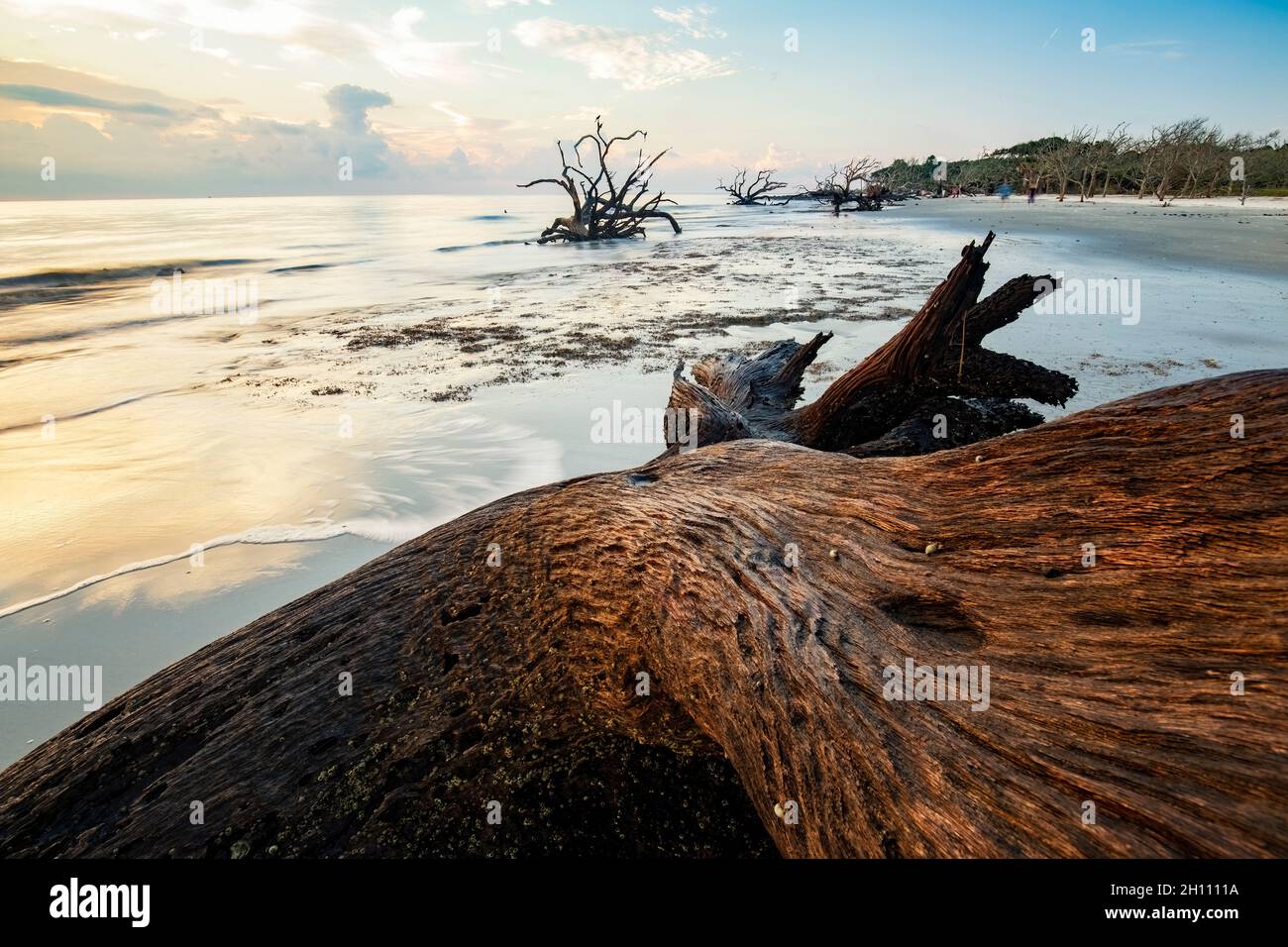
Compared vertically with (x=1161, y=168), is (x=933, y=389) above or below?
below

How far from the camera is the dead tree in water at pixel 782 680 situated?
4.45ft

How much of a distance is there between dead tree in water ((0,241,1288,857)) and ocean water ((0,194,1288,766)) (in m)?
2.31

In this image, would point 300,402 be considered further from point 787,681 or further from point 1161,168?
point 1161,168

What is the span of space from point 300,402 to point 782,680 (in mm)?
9183

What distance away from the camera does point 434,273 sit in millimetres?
25078

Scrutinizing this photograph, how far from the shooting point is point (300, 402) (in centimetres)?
910

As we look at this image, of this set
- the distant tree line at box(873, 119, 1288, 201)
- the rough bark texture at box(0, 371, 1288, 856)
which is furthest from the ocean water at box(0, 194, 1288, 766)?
the distant tree line at box(873, 119, 1288, 201)

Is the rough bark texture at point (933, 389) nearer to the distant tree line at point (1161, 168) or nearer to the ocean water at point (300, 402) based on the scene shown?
the ocean water at point (300, 402)

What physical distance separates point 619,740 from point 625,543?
0.75 metres

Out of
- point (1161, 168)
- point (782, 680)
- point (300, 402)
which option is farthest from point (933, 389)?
point (1161, 168)

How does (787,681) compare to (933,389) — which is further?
(933,389)

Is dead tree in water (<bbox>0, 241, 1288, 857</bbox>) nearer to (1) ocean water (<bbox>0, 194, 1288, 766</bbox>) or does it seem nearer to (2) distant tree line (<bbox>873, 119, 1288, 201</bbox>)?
(1) ocean water (<bbox>0, 194, 1288, 766</bbox>)

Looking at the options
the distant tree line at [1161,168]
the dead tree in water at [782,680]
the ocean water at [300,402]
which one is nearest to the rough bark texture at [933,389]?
the dead tree in water at [782,680]

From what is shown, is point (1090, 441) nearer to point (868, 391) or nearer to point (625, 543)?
point (625, 543)
